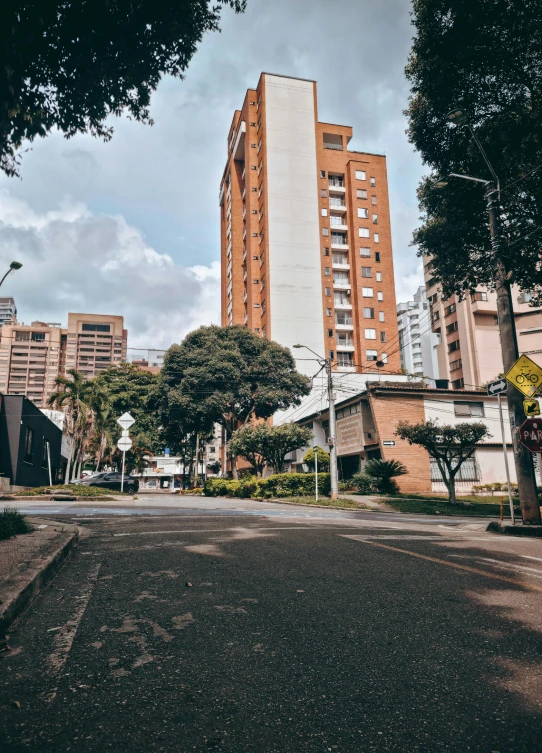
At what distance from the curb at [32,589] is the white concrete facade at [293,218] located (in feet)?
183

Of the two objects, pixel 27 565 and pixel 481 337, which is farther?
pixel 481 337

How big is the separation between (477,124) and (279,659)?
773 inches

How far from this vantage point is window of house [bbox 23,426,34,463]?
33500 millimetres

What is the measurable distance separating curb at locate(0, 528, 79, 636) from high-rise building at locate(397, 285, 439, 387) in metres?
96.5

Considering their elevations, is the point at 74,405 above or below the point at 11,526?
above

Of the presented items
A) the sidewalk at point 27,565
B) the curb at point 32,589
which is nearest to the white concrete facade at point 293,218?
the sidewalk at point 27,565

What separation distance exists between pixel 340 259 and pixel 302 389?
27556mm

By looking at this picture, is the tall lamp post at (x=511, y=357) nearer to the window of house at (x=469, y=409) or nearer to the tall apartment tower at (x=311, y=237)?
the window of house at (x=469, y=409)

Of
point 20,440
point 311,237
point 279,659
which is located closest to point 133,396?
point 20,440

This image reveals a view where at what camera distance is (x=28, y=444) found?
113ft

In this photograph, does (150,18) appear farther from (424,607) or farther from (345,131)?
(345,131)

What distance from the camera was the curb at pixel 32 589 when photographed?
3758 millimetres

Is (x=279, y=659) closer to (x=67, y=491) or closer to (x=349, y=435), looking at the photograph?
(x=67, y=491)

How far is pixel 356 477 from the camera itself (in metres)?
33.1
